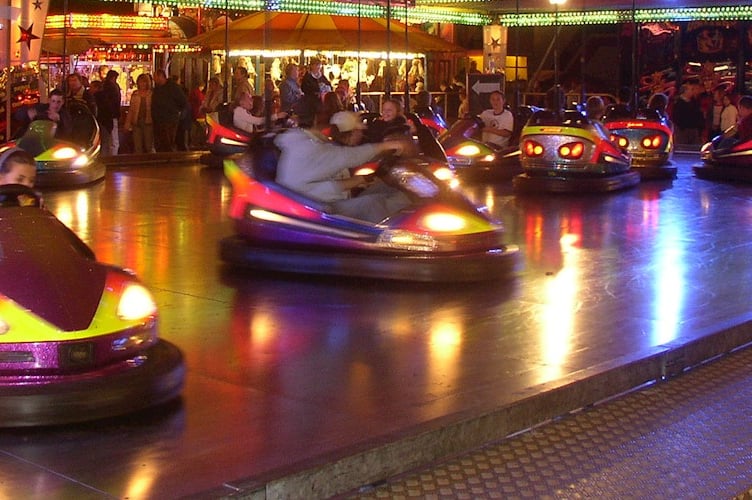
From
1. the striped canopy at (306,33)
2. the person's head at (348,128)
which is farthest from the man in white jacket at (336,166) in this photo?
the striped canopy at (306,33)

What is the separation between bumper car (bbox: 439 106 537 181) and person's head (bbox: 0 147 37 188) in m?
7.44

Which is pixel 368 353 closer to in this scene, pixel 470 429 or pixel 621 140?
pixel 470 429

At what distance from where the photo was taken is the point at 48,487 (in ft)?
9.88

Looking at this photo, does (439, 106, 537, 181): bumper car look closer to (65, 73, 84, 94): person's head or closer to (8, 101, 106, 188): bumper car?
(8, 101, 106, 188): bumper car

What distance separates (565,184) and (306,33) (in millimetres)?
6115

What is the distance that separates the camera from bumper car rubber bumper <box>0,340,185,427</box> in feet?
11.1

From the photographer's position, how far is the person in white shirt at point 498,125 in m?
11.9

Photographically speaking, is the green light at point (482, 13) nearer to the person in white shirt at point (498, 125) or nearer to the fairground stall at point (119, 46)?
the person in white shirt at point (498, 125)

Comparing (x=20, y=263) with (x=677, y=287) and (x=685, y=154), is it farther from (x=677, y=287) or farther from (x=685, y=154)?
(x=685, y=154)

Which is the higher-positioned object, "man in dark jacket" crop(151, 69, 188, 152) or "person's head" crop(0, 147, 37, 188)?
"man in dark jacket" crop(151, 69, 188, 152)

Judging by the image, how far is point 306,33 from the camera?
603 inches

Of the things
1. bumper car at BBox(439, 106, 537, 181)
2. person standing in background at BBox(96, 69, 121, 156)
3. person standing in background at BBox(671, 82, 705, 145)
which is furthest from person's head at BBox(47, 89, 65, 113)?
person standing in background at BBox(671, 82, 705, 145)

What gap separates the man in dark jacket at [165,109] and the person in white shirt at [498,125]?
3.61 metres

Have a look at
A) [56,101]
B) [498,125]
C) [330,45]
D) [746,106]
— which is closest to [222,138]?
[56,101]
